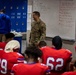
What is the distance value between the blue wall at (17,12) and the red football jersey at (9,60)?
4.35 meters

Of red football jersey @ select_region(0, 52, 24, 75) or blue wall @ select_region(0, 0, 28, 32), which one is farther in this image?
blue wall @ select_region(0, 0, 28, 32)

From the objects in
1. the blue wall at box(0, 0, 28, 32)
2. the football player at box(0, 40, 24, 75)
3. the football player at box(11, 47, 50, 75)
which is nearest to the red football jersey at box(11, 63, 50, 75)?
the football player at box(11, 47, 50, 75)

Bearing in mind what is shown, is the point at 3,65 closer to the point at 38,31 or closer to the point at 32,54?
the point at 32,54

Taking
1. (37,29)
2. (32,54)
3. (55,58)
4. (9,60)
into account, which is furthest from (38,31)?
(32,54)

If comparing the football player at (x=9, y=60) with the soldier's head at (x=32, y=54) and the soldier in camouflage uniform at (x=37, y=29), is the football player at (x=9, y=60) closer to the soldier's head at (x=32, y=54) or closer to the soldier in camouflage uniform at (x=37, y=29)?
the soldier's head at (x=32, y=54)

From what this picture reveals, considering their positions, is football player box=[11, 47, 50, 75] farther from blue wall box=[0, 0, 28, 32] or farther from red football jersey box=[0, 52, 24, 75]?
blue wall box=[0, 0, 28, 32]

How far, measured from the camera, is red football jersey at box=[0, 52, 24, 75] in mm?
2980

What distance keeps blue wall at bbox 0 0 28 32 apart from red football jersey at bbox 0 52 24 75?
4.35 m

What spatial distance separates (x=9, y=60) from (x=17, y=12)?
4594 millimetres

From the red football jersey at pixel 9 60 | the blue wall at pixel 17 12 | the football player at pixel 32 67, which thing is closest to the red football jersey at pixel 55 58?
the red football jersey at pixel 9 60

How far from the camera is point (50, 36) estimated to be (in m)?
6.17

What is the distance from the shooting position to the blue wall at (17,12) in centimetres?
735

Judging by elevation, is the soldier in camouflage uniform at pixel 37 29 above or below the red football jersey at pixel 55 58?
above

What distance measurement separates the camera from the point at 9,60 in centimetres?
299
